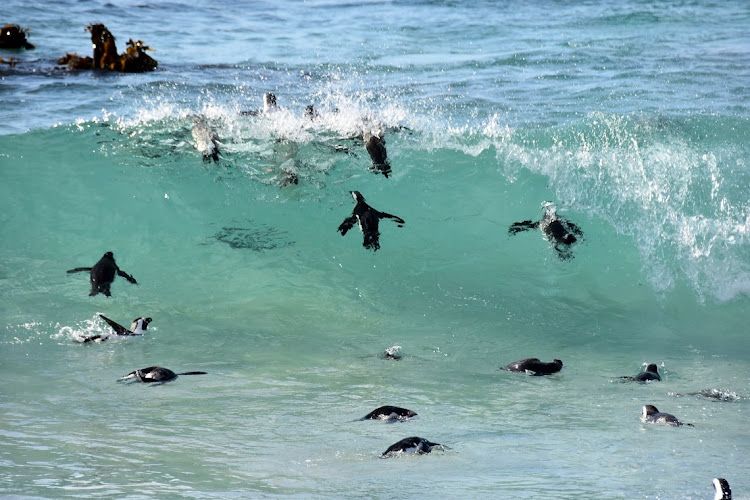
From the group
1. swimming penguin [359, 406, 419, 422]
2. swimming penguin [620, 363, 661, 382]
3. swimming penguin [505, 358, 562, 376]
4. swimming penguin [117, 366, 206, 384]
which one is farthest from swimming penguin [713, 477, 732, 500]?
swimming penguin [117, 366, 206, 384]

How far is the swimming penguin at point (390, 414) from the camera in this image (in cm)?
600

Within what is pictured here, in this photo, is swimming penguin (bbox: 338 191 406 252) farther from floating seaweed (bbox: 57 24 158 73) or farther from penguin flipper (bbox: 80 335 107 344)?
floating seaweed (bbox: 57 24 158 73)

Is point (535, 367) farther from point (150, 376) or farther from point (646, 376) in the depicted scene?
point (150, 376)

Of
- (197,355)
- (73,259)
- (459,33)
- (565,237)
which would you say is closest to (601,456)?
(197,355)

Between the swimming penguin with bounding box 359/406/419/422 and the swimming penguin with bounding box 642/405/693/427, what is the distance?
166cm

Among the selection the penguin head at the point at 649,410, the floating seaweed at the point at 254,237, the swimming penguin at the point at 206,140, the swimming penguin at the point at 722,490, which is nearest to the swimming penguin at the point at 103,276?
the floating seaweed at the point at 254,237

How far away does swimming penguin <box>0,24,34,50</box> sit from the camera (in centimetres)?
1723

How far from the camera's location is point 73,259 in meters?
10.3

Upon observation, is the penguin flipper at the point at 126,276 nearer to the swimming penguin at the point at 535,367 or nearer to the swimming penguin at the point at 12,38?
the swimming penguin at the point at 535,367

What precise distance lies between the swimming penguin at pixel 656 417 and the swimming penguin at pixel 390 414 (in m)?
1.66

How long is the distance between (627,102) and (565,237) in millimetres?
4868

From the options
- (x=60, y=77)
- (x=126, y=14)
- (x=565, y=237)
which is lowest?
(x=565, y=237)

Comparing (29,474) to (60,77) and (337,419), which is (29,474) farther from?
(60,77)

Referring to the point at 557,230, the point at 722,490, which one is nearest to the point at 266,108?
the point at 557,230
